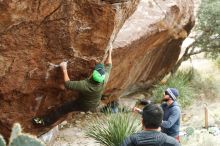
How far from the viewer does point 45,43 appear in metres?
7.37

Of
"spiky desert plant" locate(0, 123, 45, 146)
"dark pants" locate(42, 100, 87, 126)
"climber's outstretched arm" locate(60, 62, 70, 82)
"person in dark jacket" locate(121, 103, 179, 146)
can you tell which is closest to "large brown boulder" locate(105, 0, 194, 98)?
"dark pants" locate(42, 100, 87, 126)

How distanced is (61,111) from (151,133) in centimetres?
360

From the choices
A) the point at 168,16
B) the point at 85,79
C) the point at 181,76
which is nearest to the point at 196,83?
the point at 181,76

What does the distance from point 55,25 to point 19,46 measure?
1.93 ft

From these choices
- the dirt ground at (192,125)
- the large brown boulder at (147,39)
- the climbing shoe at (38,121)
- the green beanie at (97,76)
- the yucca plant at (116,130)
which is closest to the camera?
the green beanie at (97,76)

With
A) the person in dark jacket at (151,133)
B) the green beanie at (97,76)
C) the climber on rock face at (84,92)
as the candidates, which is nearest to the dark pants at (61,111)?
the climber on rock face at (84,92)

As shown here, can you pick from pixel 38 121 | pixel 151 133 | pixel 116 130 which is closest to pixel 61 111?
pixel 38 121

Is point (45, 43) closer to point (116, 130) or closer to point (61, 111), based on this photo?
point (61, 111)

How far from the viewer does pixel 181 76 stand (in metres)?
18.1

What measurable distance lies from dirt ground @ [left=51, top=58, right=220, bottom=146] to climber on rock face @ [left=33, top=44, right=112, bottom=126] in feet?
Answer: 10.4

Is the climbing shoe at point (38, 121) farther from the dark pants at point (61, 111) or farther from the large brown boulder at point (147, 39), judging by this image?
the large brown boulder at point (147, 39)

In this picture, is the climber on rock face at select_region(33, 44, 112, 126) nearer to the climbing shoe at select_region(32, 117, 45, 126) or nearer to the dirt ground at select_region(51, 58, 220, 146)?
the climbing shoe at select_region(32, 117, 45, 126)

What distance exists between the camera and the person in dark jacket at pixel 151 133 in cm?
498

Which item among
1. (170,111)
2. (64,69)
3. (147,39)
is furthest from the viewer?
(147,39)
